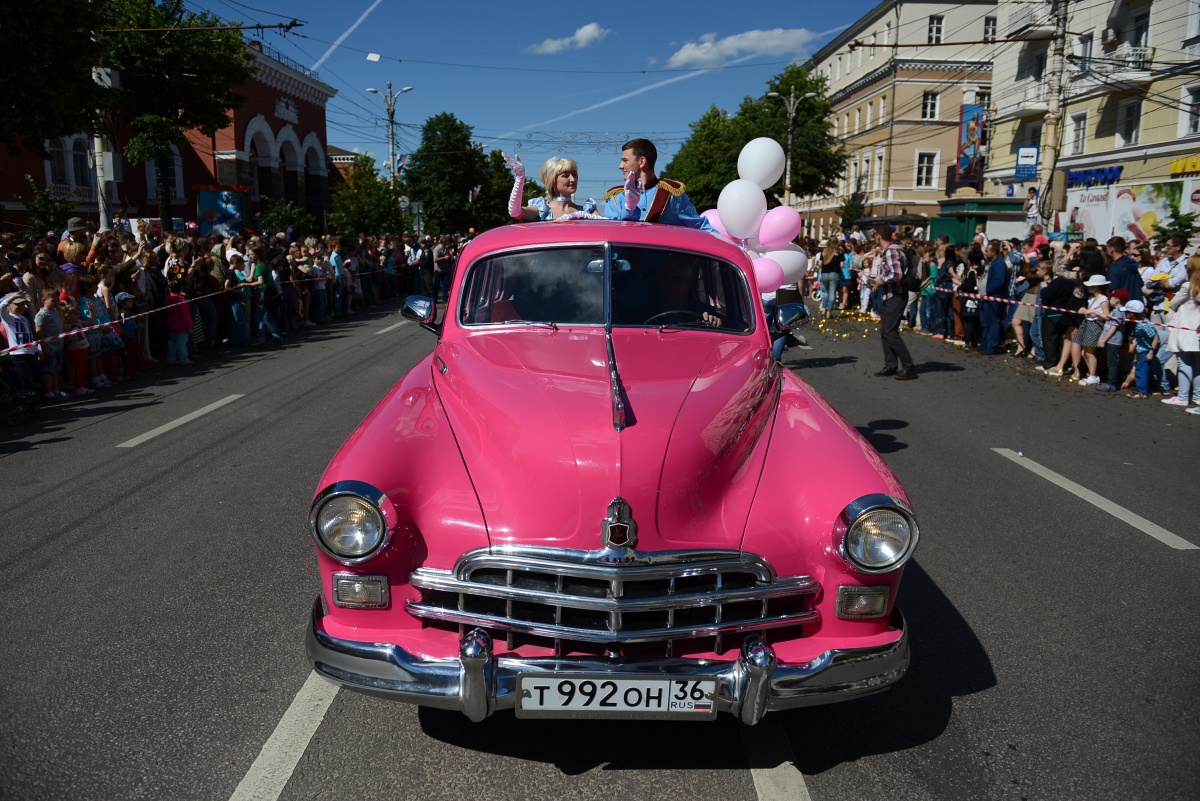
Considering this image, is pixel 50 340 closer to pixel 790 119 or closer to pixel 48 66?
pixel 48 66

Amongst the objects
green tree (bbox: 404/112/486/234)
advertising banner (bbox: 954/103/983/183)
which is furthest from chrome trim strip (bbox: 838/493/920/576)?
green tree (bbox: 404/112/486/234)

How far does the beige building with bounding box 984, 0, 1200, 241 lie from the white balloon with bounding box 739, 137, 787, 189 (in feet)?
62.2

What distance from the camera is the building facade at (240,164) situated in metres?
29.9

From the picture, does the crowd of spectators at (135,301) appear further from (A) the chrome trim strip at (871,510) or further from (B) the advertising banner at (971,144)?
(B) the advertising banner at (971,144)

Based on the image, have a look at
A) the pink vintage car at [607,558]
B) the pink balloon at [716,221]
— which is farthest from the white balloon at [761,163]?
the pink vintage car at [607,558]

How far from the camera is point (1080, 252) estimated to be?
13.5 metres

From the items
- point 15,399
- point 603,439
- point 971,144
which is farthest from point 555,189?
point 971,144

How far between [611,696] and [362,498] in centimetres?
104

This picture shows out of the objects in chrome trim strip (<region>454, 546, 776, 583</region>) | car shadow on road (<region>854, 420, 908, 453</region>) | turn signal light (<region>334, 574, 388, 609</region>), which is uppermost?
chrome trim strip (<region>454, 546, 776, 583</region>)

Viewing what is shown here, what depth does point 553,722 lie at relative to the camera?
3.41m

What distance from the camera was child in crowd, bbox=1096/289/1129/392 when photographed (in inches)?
459

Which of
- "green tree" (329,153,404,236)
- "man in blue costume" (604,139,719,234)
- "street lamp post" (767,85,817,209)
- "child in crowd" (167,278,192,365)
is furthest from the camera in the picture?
"street lamp post" (767,85,817,209)

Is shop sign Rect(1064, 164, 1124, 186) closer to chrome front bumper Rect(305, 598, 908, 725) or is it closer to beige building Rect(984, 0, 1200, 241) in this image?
beige building Rect(984, 0, 1200, 241)

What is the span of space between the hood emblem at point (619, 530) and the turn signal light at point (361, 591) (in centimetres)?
77
